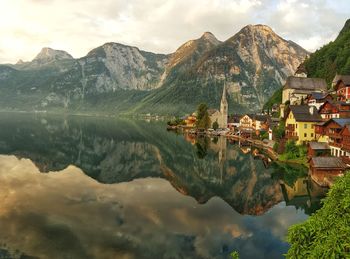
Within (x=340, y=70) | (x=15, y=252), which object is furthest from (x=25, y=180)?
(x=340, y=70)

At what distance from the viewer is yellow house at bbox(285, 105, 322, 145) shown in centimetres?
9206

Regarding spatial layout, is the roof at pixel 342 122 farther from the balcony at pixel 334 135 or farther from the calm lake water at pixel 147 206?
the calm lake water at pixel 147 206

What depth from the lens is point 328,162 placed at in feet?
210

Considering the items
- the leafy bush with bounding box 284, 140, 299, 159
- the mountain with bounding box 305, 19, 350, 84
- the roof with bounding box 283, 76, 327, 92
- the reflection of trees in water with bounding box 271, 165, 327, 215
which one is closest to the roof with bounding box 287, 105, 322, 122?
the leafy bush with bounding box 284, 140, 299, 159

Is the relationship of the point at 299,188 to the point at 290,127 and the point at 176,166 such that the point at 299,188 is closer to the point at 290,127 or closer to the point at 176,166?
the point at 176,166

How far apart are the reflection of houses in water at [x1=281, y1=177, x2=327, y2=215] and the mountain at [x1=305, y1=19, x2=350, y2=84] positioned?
9781cm

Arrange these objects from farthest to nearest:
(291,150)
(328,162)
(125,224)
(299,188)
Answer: (291,150)
(328,162)
(299,188)
(125,224)

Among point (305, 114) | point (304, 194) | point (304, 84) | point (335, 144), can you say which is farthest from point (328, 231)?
point (304, 84)

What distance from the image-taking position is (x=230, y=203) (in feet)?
183

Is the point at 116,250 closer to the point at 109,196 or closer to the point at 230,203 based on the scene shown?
the point at 109,196

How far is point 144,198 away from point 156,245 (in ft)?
67.4

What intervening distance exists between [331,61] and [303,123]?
91.9 metres

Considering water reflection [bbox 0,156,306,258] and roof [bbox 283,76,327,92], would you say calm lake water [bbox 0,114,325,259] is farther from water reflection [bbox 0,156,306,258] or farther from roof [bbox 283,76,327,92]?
roof [bbox 283,76,327,92]

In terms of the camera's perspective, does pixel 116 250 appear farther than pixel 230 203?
No
